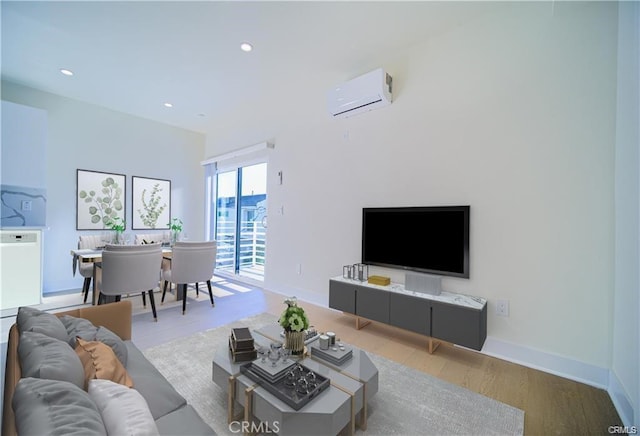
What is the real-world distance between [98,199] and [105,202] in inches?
4.1

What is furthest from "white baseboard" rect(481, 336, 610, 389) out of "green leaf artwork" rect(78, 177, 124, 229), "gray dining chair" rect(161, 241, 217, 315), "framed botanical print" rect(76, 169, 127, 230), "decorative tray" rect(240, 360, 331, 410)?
"green leaf artwork" rect(78, 177, 124, 229)

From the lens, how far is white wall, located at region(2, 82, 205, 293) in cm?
410

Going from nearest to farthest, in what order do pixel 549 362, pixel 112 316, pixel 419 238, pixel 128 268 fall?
pixel 112 316
pixel 549 362
pixel 419 238
pixel 128 268

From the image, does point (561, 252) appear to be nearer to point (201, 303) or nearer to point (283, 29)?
point (283, 29)

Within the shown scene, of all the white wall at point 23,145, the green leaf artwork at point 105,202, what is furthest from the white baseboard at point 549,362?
the white wall at point 23,145

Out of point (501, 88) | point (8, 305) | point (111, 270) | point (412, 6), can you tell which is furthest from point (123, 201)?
point (501, 88)

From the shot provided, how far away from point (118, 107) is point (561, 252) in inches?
248

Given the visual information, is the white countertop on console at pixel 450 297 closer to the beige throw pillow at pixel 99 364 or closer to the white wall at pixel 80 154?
the beige throw pillow at pixel 99 364

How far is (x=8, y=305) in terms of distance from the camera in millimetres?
3242

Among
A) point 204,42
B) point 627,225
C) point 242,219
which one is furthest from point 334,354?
point 242,219

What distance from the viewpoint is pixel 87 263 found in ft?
11.8

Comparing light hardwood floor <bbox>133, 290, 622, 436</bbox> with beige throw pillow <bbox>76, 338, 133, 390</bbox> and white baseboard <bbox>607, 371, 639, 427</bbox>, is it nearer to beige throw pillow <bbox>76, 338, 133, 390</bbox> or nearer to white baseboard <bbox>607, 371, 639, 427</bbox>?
white baseboard <bbox>607, 371, 639, 427</bbox>

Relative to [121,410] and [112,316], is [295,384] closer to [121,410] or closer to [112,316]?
[121,410]

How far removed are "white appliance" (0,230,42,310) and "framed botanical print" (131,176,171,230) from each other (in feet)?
5.08
